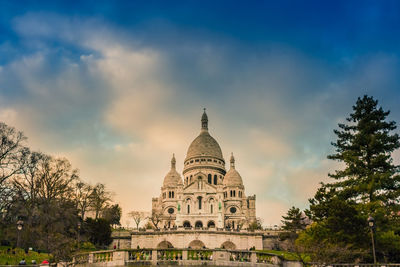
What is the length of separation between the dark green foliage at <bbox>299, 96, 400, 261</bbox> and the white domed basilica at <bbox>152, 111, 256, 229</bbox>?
143 feet

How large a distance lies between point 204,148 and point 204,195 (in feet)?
70.3

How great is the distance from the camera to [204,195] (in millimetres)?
81188

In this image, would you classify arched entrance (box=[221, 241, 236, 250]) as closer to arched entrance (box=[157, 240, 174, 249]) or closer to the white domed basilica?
arched entrance (box=[157, 240, 174, 249])

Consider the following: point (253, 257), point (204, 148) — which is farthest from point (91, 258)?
point (204, 148)

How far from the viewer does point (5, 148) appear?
38281 millimetres

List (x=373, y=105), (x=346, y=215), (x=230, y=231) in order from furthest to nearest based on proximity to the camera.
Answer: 1. (x=230, y=231)
2. (x=373, y=105)
3. (x=346, y=215)

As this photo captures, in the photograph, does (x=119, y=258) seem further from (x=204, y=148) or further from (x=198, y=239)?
(x=204, y=148)

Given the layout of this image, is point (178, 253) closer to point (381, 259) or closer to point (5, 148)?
point (381, 259)

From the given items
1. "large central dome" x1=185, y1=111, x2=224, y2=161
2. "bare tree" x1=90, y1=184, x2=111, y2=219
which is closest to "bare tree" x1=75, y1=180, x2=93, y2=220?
"bare tree" x1=90, y1=184, x2=111, y2=219

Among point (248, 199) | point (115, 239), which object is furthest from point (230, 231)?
point (248, 199)

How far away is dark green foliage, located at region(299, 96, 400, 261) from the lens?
91.9ft

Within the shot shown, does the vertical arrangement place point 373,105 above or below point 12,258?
above

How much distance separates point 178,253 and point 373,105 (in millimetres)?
22538

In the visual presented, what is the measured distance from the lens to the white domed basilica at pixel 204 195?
79.2m
